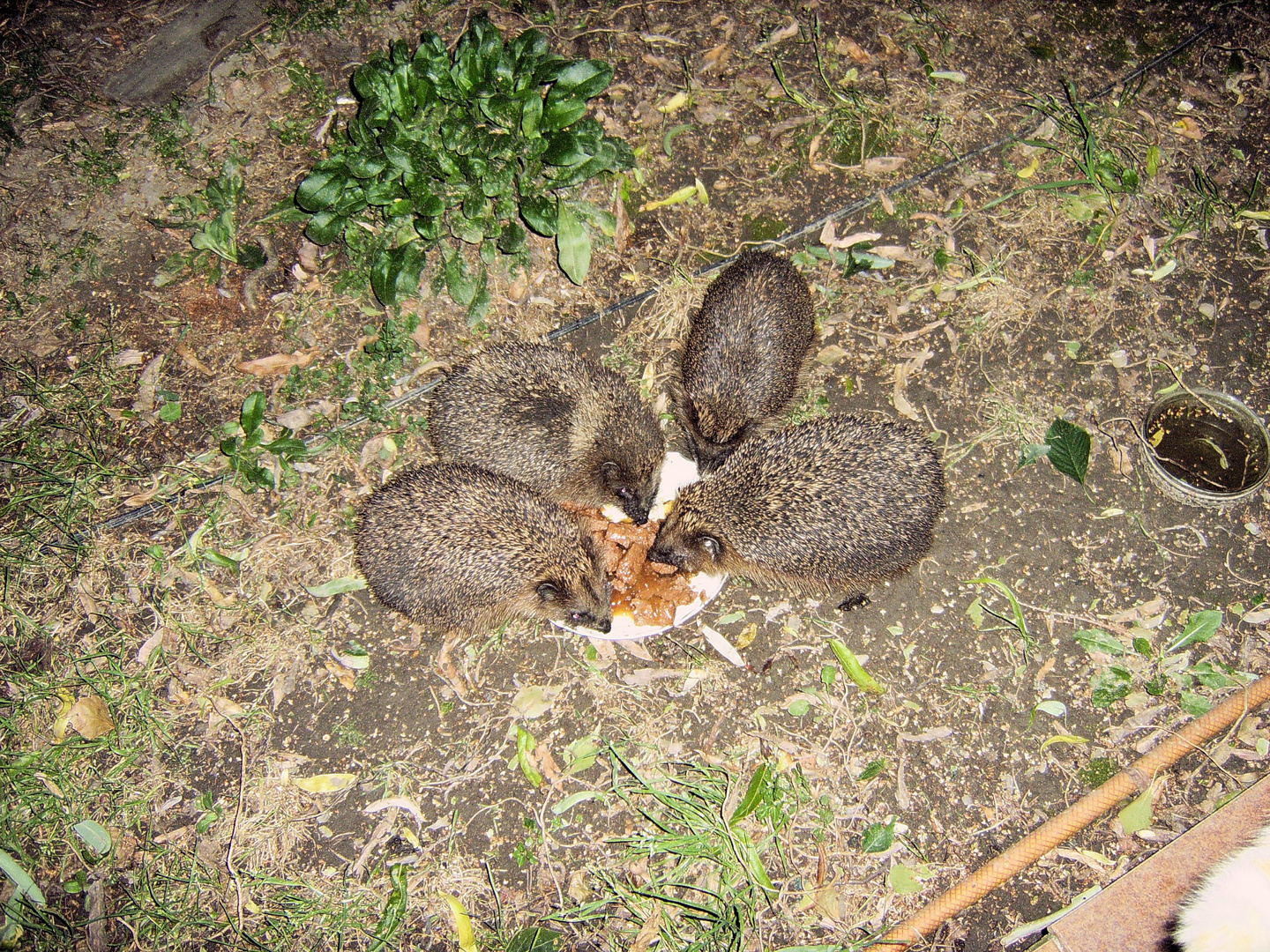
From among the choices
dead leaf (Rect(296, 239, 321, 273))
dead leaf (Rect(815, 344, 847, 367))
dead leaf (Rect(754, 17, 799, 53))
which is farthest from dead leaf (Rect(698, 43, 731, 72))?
dead leaf (Rect(296, 239, 321, 273))

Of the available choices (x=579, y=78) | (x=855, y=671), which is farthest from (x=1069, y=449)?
(x=579, y=78)

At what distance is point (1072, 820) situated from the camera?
13.0ft

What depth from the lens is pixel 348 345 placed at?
17.4 feet

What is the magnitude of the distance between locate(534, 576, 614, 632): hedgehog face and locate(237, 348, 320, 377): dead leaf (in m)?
2.67

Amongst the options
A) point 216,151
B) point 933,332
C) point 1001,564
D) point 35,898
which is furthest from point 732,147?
point 35,898

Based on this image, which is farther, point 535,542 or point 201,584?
point 201,584

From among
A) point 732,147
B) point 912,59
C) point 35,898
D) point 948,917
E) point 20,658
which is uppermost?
point 912,59

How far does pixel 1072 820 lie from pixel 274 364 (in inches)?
245

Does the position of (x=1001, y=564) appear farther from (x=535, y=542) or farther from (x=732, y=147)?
(x=732, y=147)

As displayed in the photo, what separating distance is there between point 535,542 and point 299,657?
181 centimetres

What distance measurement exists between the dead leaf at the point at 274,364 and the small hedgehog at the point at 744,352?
2971 millimetres

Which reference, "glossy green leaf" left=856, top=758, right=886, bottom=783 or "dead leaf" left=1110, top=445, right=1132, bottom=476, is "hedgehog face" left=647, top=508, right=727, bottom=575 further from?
"dead leaf" left=1110, top=445, right=1132, bottom=476

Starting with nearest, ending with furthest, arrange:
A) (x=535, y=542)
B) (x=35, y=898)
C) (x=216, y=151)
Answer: (x=35, y=898) → (x=535, y=542) → (x=216, y=151)

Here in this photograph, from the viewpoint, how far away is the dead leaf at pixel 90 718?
4375 millimetres
